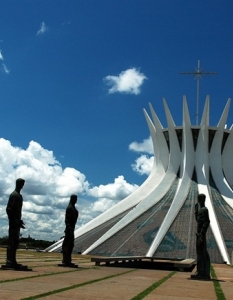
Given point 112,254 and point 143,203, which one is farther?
point 143,203

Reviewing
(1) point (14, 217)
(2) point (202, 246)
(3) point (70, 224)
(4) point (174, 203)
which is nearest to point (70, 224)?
(3) point (70, 224)

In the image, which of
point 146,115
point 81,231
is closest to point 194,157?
point 146,115

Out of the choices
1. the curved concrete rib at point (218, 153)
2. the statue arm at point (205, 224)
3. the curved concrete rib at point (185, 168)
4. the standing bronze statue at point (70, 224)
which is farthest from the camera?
the curved concrete rib at point (218, 153)

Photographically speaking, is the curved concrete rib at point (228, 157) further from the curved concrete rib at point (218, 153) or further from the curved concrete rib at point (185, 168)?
the curved concrete rib at point (185, 168)

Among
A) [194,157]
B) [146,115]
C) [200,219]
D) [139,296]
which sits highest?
[146,115]

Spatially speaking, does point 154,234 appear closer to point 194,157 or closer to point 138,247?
point 138,247

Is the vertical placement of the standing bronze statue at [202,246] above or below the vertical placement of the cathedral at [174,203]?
below

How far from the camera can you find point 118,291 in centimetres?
693

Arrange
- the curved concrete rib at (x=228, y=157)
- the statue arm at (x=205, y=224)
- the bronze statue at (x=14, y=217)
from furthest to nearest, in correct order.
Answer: the curved concrete rib at (x=228, y=157) → the statue arm at (x=205, y=224) → the bronze statue at (x=14, y=217)

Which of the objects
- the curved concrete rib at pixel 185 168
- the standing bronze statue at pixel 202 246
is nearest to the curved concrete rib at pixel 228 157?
the curved concrete rib at pixel 185 168

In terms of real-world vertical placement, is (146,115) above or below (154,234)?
above

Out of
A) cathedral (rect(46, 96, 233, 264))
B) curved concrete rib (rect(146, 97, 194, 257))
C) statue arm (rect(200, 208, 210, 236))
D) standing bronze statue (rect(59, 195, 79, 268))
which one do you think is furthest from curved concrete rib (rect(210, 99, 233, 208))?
statue arm (rect(200, 208, 210, 236))

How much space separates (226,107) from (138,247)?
637 inches

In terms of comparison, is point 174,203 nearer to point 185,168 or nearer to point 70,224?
point 185,168
